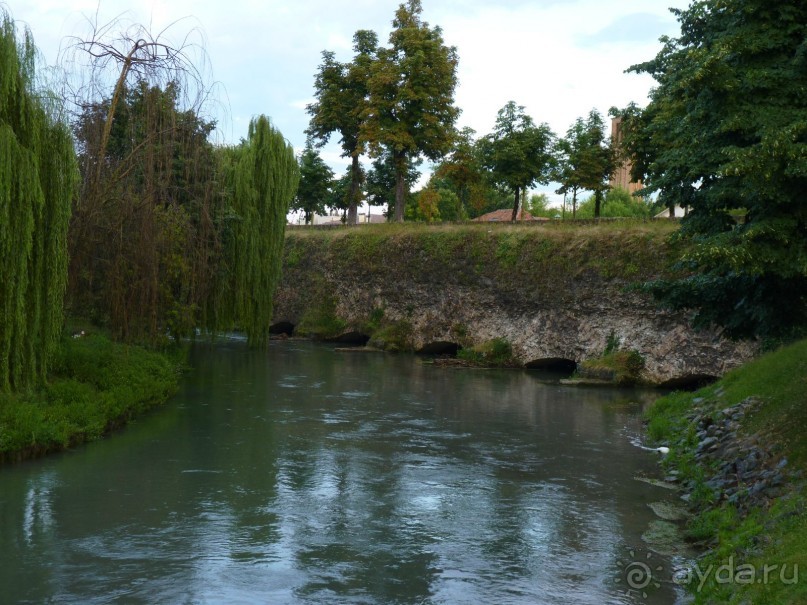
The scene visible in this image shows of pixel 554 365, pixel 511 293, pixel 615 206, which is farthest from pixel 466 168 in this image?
pixel 615 206

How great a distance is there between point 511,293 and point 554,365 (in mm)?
3399

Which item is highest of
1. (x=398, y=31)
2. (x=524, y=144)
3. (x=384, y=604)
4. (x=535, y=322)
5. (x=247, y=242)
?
(x=398, y=31)

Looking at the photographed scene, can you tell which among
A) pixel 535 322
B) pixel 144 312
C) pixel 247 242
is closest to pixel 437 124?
pixel 535 322

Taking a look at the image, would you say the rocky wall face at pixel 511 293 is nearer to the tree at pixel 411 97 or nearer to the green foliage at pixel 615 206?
→ the tree at pixel 411 97

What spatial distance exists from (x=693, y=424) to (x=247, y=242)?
1716cm

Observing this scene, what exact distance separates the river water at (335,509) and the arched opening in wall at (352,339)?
1984 centimetres

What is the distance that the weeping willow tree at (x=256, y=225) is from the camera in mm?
29906

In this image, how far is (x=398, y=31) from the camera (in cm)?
4716

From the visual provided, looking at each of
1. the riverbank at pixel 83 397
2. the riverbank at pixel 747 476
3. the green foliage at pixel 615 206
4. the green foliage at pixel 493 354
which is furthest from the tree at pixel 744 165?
the green foliage at pixel 615 206

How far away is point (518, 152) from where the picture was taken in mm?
46688

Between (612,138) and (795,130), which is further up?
(612,138)

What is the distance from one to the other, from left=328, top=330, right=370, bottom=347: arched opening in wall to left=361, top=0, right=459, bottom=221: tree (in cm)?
744

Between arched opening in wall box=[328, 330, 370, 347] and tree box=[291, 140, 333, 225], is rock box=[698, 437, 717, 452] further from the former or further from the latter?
tree box=[291, 140, 333, 225]

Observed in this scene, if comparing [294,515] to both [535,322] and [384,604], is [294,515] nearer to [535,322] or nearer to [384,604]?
[384,604]
